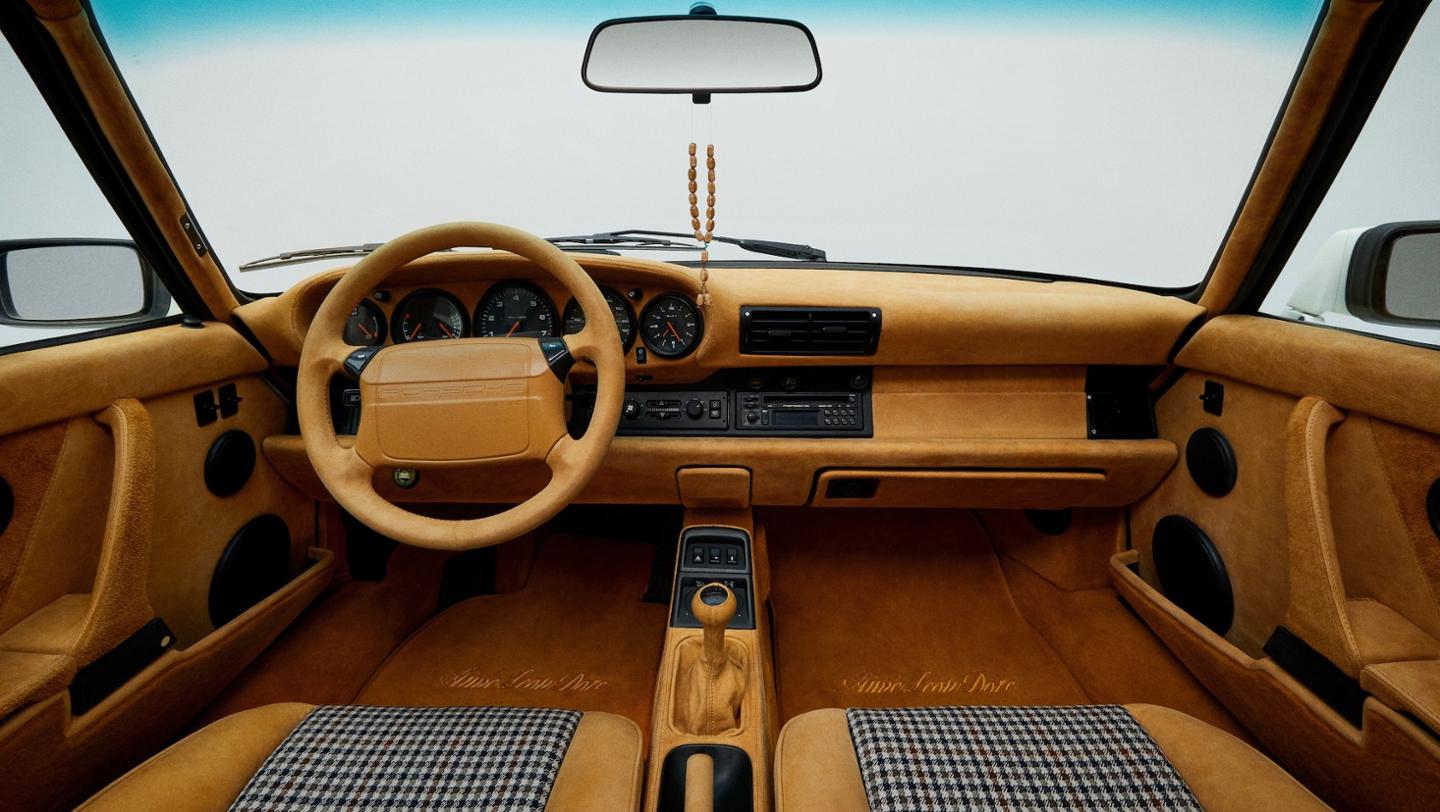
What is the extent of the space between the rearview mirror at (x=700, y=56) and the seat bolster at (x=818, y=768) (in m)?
1.58

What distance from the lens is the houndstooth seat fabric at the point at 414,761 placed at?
1064 millimetres

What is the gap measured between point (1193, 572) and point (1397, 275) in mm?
922

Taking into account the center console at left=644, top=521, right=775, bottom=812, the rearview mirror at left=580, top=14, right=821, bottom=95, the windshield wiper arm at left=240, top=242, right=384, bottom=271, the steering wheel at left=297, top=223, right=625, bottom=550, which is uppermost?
the rearview mirror at left=580, top=14, right=821, bottom=95

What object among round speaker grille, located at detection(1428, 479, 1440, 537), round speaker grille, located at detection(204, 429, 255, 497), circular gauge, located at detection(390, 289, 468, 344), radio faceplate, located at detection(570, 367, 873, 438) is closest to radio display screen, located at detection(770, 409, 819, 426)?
radio faceplate, located at detection(570, 367, 873, 438)

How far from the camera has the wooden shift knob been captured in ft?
4.44

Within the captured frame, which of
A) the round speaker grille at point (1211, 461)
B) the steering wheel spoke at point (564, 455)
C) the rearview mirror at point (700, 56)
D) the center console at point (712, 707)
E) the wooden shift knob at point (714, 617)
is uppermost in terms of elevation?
the rearview mirror at point (700, 56)

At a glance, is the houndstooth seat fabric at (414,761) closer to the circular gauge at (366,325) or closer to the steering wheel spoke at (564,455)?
the steering wheel spoke at (564,455)

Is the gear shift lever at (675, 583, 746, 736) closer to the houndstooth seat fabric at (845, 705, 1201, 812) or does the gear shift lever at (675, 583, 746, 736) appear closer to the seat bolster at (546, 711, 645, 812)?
the seat bolster at (546, 711, 645, 812)

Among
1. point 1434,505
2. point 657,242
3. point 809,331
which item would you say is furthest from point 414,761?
point 1434,505

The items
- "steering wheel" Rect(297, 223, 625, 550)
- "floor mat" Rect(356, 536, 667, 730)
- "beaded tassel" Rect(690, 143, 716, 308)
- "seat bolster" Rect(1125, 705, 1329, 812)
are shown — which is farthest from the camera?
"floor mat" Rect(356, 536, 667, 730)

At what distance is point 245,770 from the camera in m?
1.14

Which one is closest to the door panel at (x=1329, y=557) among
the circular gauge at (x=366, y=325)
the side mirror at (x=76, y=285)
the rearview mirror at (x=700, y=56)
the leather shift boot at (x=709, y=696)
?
the leather shift boot at (x=709, y=696)

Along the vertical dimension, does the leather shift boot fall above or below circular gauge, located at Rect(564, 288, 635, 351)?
below

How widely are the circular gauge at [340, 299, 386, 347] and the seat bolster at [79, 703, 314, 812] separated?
110 cm
